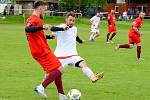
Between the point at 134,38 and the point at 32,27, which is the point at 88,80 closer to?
the point at 32,27

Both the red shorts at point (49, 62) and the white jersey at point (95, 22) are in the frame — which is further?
the white jersey at point (95, 22)

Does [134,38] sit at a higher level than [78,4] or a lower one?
higher

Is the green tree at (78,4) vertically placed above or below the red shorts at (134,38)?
below

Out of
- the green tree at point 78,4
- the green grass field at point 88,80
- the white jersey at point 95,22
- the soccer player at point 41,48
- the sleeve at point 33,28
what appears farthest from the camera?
the green tree at point 78,4

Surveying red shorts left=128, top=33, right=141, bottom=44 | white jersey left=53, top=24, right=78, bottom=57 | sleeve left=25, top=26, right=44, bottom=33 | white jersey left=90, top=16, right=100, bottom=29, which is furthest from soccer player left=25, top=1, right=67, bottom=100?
white jersey left=90, top=16, right=100, bottom=29

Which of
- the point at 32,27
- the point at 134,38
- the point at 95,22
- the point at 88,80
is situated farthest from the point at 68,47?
the point at 95,22

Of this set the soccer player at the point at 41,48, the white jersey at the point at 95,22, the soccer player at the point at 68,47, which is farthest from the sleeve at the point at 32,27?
the white jersey at the point at 95,22

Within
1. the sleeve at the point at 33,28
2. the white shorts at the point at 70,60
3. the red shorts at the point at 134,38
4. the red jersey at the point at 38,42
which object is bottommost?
the red shorts at the point at 134,38

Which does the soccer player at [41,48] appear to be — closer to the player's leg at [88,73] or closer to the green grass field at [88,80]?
the green grass field at [88,80]

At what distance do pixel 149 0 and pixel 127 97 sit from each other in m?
78.0

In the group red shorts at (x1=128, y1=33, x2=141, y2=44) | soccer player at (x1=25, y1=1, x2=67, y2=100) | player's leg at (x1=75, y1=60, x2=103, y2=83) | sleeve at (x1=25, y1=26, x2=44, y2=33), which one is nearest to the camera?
sleeve at (x1=25, y1=26, x2=44, y2=33)

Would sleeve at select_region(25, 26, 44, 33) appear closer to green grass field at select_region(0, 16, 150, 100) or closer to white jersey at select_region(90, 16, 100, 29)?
green grass field at select_region(0, 16, 150, 100)

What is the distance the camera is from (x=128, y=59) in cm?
2028

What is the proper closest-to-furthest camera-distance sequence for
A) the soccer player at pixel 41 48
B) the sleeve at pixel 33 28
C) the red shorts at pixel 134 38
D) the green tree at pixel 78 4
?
1. the sleeve at pixel 33 28
2. the soccer player at pixel 41 48
3. the red shorts at pixel 134 38
4. the green tree at pixel 78 4
